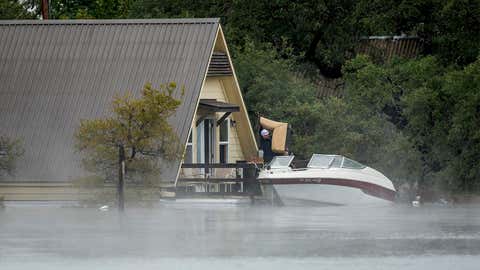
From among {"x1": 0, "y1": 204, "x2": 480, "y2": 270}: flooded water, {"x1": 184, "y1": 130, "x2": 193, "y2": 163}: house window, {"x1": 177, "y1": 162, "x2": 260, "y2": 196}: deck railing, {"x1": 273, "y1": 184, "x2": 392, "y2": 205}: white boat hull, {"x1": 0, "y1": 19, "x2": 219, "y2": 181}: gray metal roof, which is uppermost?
{"x1": 0, "y1": 19, "x2": 219, "y2": 181}: gray metal roof

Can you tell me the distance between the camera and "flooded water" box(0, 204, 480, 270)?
23688 mm

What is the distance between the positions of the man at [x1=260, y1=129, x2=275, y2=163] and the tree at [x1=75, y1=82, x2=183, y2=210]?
296 inches

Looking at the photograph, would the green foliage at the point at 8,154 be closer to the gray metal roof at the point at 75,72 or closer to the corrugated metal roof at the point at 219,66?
the gray metal roof at the point at 75,72

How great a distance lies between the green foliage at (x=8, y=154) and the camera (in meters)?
37.0

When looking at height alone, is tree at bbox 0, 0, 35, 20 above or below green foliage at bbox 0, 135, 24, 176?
above

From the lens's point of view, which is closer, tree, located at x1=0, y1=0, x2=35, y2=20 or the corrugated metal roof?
the corrugated metal roof

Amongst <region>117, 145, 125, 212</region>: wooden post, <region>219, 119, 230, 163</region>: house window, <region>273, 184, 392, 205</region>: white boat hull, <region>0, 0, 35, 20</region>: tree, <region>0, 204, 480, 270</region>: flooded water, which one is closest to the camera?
<region>0, 204, 480, 270</region>: flooded water

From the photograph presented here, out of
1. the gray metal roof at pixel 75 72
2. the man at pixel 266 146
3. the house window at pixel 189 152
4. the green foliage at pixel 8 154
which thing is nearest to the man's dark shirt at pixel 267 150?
the man at pixel 266 146

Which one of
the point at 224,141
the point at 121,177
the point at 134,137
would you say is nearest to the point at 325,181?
the point at 134,137

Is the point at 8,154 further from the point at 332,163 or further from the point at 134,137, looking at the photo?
the point at 332,163

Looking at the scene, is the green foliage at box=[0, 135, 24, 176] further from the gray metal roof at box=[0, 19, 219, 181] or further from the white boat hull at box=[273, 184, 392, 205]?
the white boat hull at box=[273, 184, 392, 205]

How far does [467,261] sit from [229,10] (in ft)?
106

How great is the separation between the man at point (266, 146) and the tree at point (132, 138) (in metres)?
7.52

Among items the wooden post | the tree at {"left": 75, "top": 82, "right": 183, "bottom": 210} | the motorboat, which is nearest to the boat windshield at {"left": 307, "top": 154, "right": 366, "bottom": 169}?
the motorboat
